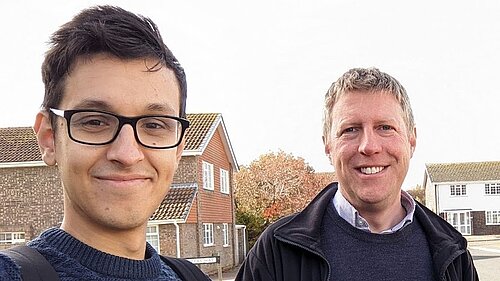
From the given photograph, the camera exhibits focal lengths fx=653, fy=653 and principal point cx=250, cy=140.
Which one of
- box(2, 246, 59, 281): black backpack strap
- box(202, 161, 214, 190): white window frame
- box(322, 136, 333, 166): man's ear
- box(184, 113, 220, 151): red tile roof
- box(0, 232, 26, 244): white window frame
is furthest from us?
box(202, 161, 214, 190): white window frame

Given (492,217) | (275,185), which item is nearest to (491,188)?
(492,217)

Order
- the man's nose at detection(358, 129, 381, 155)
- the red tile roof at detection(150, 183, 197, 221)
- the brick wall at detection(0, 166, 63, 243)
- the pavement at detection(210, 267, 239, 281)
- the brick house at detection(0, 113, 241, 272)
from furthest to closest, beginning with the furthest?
the brick wall at detection(0, 166, 63, 243), the pavement at detection(210, 267, 239, 281), the brick house at detection(0, 113, 241, 272), the red tile roof at detection(150, 183, 197, 221), the man's nose at detection(358, 129, 381, 155)

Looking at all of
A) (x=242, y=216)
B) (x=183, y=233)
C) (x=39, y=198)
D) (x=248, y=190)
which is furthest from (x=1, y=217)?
(x=248, y=190)

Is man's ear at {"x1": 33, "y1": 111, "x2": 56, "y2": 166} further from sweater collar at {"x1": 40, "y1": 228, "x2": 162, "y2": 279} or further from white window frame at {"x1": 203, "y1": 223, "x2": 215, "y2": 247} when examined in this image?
white window frame at {"x1": 203, "y1": 223, "x2": 215, "y2": 247}

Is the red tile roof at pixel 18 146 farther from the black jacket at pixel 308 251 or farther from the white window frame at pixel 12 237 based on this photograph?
the black jacket at pixel 308 251

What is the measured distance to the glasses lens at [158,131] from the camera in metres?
2.25

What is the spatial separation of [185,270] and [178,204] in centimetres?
2330

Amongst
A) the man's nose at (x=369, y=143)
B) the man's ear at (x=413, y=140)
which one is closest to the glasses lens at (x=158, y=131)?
the man's nose at (x=369, y=143)

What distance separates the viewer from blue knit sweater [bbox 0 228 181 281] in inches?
85.0

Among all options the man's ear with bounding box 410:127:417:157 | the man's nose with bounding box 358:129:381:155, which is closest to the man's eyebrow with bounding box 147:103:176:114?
the man's nose with bounding box 358:129:381:155

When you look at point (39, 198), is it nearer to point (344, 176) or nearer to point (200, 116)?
point (200, 116)

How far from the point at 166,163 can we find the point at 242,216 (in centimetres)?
3619

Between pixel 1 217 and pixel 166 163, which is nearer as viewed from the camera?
pixel 166 163

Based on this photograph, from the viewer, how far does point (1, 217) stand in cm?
2731
